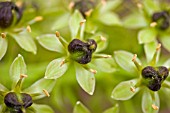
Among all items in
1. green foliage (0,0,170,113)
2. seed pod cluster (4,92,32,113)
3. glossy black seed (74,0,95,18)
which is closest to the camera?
seed pod cluster (4,92,32,113)

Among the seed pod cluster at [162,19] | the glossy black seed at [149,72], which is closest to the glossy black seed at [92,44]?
the glossy black seed at [149,72]

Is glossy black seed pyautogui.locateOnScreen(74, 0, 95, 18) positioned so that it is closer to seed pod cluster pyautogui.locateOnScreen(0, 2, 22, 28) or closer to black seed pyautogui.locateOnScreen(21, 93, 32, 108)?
seed pod cluster pyautogui.locateOnScreen(0, 2, 22, 28)

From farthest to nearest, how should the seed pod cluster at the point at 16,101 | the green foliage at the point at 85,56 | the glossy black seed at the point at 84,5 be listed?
the glossy black seed at the point at 84,5 < the green foliage at the point at 85,56 < the seed pod cluster at the point at 16,101

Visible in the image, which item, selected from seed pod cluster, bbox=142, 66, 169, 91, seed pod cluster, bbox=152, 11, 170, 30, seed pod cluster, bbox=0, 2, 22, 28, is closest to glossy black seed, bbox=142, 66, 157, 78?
seed pod cluster, bbox=142, 66, 169, 91

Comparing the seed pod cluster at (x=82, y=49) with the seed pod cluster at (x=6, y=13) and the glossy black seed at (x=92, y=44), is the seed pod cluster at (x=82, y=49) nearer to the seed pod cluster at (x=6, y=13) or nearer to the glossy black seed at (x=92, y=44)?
the glossy black seed at (x=92, y=44)

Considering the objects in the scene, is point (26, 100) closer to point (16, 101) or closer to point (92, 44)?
point (16, 101)

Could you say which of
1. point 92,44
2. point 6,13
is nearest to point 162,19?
point 92,44
